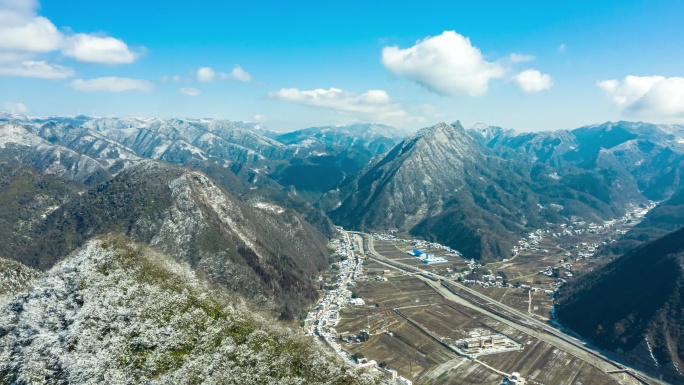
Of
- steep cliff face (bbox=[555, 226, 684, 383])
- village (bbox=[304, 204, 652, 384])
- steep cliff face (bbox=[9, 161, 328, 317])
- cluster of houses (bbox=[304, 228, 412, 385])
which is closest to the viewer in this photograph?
steep cliff face (bbox=[555, 226, 684, 383])

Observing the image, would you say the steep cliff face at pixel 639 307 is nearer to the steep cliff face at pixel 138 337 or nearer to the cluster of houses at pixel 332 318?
the cluster of houses at pixel 332 318

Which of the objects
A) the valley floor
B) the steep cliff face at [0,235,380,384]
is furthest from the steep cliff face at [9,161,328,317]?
the steep cliff face at [0,235,380,384]

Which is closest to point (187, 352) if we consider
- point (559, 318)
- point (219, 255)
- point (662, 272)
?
point (219, 255)

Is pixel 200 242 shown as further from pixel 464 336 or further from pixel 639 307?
pixel 639 307

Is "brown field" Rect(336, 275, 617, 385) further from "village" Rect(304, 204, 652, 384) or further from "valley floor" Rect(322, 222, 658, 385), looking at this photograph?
"village" Rect(304, 204, 652, 384)

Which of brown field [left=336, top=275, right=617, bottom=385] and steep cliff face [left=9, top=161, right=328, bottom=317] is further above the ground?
steep cliff face [left=9, top=161, right=328, bottom=317]

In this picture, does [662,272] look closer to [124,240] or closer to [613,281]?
[613,281]

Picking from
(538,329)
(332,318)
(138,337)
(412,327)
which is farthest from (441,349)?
(138,337)
